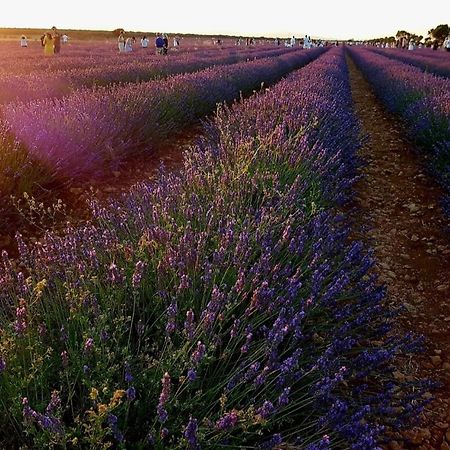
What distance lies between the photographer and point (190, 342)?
145cm

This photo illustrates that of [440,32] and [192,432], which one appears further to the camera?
[440,32]

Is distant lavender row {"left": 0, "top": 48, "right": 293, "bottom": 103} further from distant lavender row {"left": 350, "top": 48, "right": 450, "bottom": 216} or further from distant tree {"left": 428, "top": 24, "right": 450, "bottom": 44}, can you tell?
distant tree {"left": 428, "top": 24, "right": 450, "bottom": 44}

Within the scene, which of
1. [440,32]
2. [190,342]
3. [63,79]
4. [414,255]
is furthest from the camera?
[440,32]

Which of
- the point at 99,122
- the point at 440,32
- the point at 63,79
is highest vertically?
the point at 440,32

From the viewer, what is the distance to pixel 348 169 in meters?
4.42

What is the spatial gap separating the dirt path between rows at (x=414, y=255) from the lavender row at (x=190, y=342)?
25 cm

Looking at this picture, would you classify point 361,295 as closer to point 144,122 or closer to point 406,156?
point 144,122

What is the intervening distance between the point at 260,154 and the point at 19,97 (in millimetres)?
3836

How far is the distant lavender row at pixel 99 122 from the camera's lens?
4027 mm

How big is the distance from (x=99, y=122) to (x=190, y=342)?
3585 millimetres

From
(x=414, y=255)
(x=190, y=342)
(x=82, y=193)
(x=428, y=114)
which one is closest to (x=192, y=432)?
(x=190, y=342)

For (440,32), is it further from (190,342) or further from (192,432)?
(192,432)

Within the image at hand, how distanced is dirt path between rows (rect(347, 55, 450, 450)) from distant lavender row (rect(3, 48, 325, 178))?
7.98ft

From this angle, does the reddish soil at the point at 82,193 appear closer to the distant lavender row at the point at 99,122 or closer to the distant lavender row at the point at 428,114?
the distant lavender row at the point at 99,122
